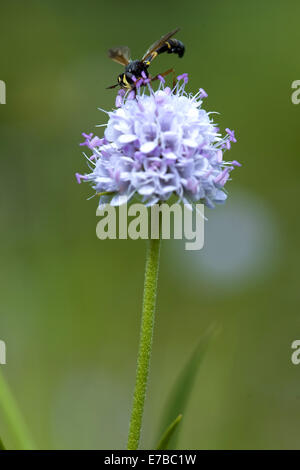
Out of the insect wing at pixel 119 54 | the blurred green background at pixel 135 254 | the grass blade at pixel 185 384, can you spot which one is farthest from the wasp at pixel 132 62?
the blurred green background at pixel 135 254

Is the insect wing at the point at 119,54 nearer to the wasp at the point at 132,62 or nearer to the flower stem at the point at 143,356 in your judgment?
the wasp at the point at 132,62

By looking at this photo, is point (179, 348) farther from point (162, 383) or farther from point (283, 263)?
point (283, 263)

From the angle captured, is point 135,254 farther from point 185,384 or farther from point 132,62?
point 132,62

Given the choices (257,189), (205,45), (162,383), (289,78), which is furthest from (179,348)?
(205,45)

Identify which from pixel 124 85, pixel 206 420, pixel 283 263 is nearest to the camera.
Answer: pixel 124 85

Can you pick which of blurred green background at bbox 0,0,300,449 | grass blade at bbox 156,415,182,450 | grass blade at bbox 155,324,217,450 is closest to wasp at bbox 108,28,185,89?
grass blade at bbox 155,324,217,450
